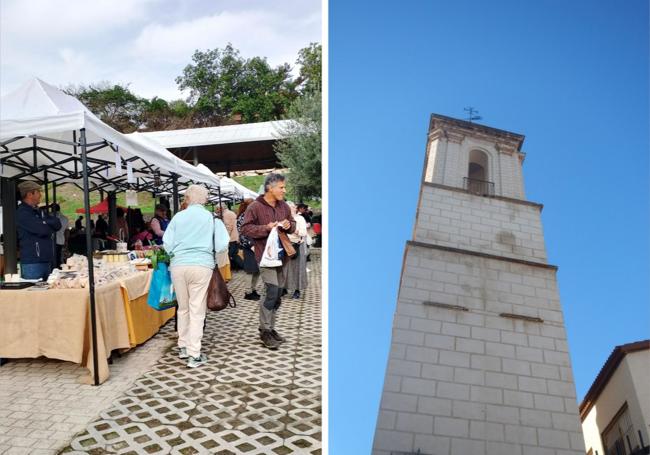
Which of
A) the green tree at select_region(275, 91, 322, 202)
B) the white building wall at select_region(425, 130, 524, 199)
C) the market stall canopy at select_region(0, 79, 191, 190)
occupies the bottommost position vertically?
the white building wall at select_region(425, 130, 524, 199)

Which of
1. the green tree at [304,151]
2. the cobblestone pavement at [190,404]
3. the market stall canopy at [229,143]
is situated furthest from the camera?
the market stall canopy at [229,143]

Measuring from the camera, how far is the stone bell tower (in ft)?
3.04

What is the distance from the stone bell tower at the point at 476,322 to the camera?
0.93 m

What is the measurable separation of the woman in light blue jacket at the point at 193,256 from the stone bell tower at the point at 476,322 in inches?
147

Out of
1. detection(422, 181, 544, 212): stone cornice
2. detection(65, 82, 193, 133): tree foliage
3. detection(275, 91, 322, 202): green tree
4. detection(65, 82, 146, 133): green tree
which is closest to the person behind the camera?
detection(422, 181, 544, 212): stone cornice

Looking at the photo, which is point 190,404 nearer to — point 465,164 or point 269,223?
point 269,223

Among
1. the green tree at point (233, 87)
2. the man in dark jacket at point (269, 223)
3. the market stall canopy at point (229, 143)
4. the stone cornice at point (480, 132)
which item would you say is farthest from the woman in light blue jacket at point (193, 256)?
the green tree at point (233, 87)

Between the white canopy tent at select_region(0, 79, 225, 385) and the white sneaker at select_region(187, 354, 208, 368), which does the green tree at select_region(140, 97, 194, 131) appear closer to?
the white canopy tent at select_region(0, 79, 225, 385)

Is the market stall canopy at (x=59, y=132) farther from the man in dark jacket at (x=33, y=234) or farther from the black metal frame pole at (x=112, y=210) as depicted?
the black metal frame pole at (x=112, y=210)

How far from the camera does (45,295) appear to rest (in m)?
4.30

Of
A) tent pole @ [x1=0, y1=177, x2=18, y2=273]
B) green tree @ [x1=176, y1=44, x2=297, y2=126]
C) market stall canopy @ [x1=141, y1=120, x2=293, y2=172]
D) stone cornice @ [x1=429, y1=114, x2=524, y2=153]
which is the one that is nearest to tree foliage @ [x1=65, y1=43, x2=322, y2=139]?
green tree @ [x1=176, y1=44, x2=297, y2=126]

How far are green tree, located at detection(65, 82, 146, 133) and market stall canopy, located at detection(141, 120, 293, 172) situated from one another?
87.0 feet

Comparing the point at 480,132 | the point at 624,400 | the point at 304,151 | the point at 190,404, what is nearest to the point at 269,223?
the point at 190,404

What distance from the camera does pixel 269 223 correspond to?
4.89 meters
